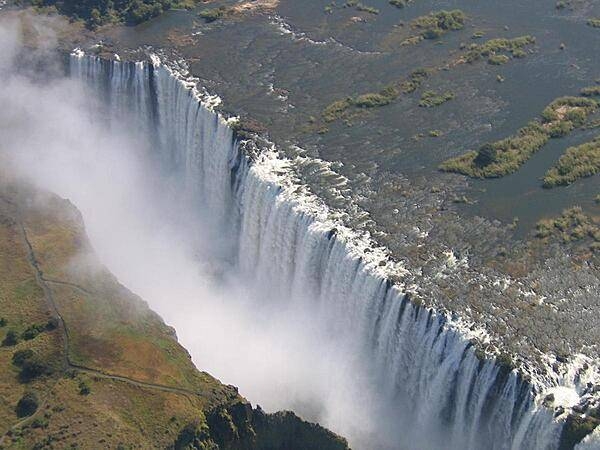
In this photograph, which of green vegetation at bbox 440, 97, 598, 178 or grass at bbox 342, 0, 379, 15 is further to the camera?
grass at bbox 342, 0, 379, 15

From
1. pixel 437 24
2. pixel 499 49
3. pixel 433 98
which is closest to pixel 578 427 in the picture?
pixel 433 98

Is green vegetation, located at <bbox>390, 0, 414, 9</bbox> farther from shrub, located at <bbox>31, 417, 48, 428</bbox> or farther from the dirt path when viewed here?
shrub, located at <bbox>31, 417, 48, 428</bbox>

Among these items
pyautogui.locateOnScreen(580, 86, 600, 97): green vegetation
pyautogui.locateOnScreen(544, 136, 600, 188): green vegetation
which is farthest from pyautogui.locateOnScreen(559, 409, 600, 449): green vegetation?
pyautogui.locateOnScreen(580, 86, 600, 97): green vegetation

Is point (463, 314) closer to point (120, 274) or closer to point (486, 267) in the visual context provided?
point (486, 267)

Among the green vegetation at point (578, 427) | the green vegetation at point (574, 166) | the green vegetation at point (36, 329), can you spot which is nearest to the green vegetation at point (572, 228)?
the green vegetation at point (574, 166)

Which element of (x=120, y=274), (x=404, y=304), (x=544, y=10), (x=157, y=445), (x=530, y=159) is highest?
(x=544, y=10)

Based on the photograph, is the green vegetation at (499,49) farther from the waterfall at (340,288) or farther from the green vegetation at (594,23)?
the waterfall at (340,288)

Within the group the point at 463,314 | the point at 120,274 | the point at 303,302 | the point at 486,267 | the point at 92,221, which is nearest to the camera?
the point at 463,314

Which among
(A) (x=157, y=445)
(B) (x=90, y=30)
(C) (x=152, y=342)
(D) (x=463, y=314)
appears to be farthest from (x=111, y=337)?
(B) (x=90, y=30)

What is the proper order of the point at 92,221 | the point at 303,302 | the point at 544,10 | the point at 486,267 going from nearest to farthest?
the point at 486,267
the point at 303,302
the point at 92,221
the point at 544,10
